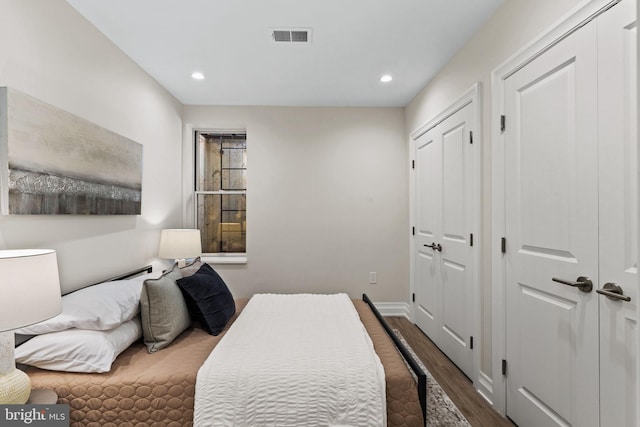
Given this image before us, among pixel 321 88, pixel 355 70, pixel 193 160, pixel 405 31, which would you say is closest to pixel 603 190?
pixel 405 31

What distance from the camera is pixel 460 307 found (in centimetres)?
270

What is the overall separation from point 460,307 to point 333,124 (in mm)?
2496

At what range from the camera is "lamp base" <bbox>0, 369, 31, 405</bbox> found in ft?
4.11

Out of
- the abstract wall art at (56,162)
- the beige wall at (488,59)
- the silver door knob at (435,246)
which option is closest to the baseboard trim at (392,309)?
the silver door knob at (435,246)

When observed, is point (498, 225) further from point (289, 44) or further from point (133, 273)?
point (133, 273)

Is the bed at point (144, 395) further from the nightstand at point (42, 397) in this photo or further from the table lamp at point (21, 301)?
the table lamp at point (21, 301)

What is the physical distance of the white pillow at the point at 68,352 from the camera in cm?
155

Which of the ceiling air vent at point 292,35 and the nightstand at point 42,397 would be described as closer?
the nightstand at point 42,397

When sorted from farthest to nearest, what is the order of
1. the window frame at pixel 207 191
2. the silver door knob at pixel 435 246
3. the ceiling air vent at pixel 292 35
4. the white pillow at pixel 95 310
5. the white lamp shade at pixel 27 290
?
the window frame at pixel 207 191 < the silver door knob at pixel 435 246 < the ceiling air vent at pixel 292 35 < the white pillow at pixel 95 310 < the white lamp shade at pixel 27 290

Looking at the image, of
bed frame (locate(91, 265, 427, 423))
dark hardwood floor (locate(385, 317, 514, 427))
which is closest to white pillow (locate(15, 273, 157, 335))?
bed frame (locate(91, 265, 427, 423))

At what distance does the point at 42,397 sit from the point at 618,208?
2.57m

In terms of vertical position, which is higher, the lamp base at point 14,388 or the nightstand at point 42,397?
the lamp base at point 14,388

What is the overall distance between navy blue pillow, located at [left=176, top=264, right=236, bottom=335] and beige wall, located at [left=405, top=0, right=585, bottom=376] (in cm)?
184

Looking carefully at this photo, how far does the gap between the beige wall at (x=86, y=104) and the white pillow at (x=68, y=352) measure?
19.8 inches
